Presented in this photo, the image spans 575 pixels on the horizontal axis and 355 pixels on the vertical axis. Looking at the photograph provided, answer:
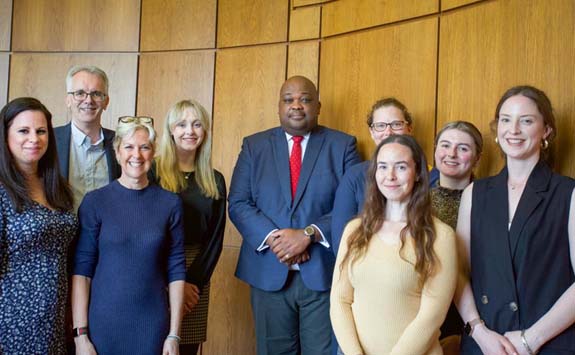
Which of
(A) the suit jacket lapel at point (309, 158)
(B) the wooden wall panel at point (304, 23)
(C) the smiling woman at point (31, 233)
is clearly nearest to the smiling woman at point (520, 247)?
A: (A) the suit jacket lapel at point (309, 158)

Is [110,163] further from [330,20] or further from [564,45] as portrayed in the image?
[564,45]

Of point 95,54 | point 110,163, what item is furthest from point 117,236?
point 95,54

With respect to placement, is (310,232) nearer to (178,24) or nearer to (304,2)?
(304,2)

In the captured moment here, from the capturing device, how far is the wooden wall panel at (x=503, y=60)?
276 cm

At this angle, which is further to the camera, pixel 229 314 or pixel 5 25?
pixel 5 25

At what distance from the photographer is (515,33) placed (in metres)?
3.01

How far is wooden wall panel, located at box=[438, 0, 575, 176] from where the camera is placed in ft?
9.05

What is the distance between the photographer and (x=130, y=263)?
2.55 metres

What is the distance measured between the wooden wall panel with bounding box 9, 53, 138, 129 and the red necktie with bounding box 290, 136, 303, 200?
6.60 ft

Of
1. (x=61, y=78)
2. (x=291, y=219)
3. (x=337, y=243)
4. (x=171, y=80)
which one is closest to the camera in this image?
(x=337, y=243)

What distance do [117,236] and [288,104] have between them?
136 centimetres

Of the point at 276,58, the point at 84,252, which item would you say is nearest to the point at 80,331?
the point at 84,252

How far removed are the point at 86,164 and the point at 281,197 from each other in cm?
104

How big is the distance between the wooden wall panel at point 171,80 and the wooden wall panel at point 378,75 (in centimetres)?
101
